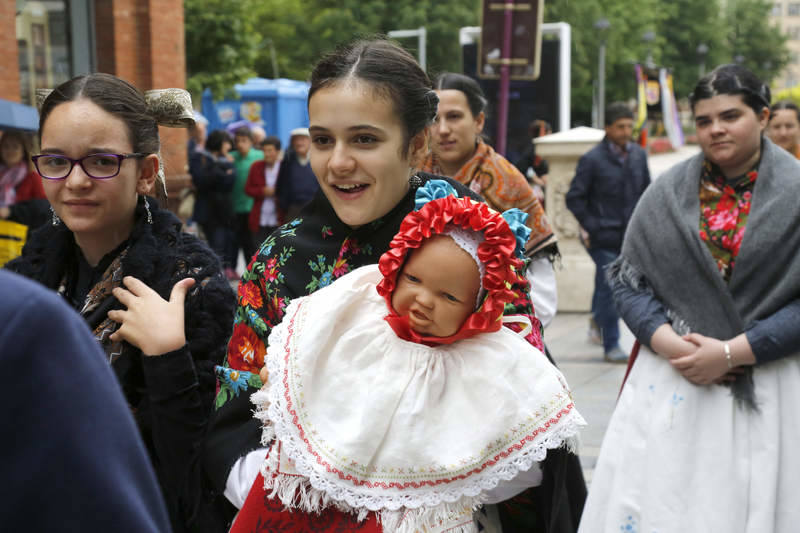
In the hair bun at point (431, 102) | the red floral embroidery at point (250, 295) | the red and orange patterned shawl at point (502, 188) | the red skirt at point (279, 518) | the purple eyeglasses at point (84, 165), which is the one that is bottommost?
the red skirt at point (279, 518)

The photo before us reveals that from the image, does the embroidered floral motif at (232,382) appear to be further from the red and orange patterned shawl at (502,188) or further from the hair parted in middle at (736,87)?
the hair parted in middle at (736,87)

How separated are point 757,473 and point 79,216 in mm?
2590

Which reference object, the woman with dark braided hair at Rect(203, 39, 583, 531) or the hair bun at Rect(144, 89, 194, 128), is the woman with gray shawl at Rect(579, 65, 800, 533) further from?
the hair bun at Rect(144, 89, 194, 128)

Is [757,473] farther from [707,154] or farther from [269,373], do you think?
[269,373]

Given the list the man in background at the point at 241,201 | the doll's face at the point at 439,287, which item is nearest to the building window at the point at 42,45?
the man in background at the point at 241,201

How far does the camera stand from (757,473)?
363 cm

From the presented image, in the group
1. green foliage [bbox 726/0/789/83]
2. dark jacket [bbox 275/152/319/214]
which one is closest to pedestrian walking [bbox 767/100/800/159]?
dark jacket [bbox 275/152/319/214]

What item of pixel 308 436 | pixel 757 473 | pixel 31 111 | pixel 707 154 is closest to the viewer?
pixel 308 436

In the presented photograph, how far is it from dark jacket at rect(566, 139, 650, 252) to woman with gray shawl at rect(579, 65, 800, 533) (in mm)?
5003

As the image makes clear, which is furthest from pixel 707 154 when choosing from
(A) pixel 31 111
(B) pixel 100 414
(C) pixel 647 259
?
(A) pixel 31 111

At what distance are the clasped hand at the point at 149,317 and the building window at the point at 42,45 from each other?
30.4ft

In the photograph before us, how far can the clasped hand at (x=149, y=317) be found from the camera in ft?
7.90

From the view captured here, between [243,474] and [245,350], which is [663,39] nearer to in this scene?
[245,350]

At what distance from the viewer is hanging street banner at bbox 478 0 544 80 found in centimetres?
819
